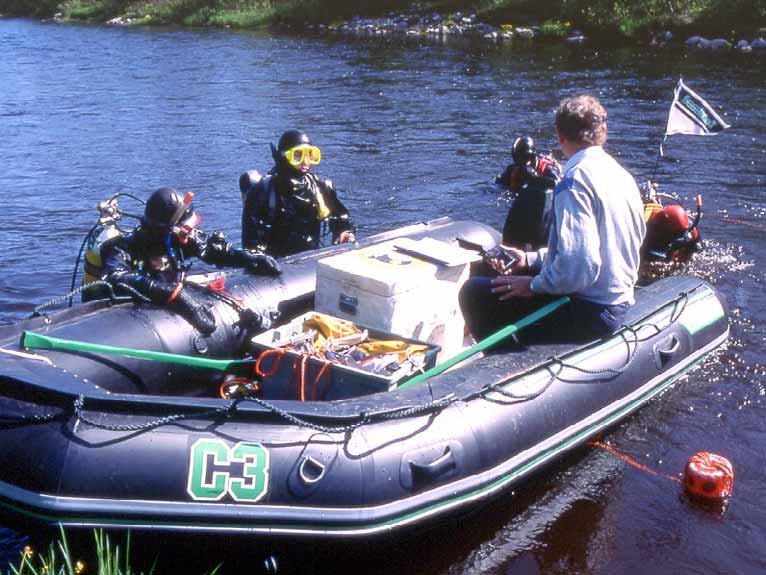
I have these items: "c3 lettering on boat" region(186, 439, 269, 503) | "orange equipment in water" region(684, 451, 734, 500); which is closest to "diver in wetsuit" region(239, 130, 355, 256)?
"c3 lettering on boat" region(186, 439, 269, 503)

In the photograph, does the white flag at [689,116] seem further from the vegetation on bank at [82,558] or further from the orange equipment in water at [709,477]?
the vegetation on bank at [82,558]

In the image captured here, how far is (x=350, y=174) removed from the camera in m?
12.1

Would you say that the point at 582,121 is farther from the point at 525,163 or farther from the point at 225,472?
the point at 525,163

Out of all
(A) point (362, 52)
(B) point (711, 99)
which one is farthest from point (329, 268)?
(A) point (362, 52)

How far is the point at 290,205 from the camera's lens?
268 inches

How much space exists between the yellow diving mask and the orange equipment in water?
318 cm

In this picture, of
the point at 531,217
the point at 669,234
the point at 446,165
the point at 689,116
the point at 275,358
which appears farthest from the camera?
the point at 446,165

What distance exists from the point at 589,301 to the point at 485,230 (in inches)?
82.8

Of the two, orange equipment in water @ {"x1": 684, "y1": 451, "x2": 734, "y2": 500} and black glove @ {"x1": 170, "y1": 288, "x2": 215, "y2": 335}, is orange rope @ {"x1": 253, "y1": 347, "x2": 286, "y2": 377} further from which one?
orange equipment in water @ {"x1": 684, "y1": 451, "x2": 734, "y2": 500}

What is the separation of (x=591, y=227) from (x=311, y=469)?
69.0 inches

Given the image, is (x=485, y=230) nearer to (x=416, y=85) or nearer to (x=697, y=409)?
(x=697, y=409)

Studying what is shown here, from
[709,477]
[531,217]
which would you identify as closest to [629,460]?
[709,477]

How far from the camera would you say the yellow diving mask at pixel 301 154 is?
654cm

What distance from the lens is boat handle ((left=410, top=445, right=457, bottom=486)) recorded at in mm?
4199
